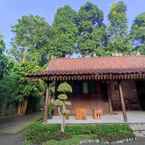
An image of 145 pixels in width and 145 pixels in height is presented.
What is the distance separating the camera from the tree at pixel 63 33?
108 feet

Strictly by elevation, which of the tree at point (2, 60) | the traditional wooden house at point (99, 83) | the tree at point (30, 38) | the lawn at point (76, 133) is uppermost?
the tree at point (30, 38)

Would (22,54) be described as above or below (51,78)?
above

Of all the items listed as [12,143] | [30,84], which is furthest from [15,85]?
[12,143]

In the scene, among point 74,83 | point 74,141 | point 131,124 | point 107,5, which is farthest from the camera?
point 107,5

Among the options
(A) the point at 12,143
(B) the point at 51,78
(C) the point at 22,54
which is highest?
(C) the point at 22,54

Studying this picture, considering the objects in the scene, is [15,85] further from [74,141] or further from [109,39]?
[109,39]

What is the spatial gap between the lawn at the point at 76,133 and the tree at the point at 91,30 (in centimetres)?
2144

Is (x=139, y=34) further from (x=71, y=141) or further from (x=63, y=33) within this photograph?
(x=71, y=141)

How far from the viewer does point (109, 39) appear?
35.7m

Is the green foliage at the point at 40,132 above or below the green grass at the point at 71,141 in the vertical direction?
above

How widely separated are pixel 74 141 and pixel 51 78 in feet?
13.3

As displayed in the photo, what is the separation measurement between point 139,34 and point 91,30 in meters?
5.94

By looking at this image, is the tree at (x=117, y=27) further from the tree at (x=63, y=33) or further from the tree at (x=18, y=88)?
the tree at (x=18, y=88)

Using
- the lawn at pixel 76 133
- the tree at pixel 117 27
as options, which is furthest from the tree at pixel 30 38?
the lawn at pixel 76 133
